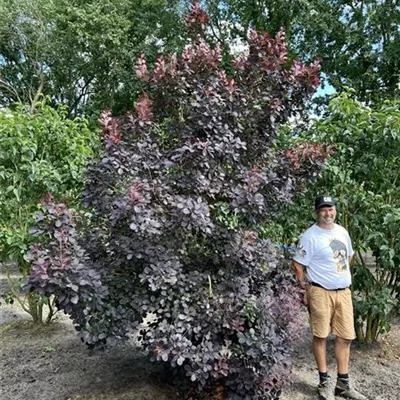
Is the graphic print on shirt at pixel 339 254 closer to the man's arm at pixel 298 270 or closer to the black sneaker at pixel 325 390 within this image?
the man's arm at pixel 298 270

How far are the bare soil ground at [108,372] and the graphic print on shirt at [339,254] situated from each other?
3.27ft

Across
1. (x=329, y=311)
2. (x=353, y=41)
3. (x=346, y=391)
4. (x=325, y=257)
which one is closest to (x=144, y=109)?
(x=325, y=257)

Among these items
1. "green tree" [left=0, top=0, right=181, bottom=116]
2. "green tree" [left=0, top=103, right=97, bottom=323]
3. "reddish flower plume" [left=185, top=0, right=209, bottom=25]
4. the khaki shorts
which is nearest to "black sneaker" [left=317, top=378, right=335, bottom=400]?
the khaki shorts

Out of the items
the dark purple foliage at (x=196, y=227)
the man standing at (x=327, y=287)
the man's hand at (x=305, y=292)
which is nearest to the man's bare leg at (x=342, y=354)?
the man standing at (x=327, y=287)

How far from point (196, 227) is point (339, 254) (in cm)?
131

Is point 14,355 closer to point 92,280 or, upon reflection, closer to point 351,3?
point 92,280

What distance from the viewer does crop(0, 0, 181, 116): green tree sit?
49.0 ft

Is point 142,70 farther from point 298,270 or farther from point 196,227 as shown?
point 298,270

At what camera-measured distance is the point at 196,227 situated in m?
2.61

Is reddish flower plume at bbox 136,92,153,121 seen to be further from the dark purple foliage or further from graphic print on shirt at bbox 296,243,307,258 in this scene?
graphic print on shirt at bbox 296,243,307,258

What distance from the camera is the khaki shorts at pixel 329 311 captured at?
325 centimetres

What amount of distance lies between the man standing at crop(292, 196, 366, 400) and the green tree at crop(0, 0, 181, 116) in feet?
35.8

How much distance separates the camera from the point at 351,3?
43.0ft

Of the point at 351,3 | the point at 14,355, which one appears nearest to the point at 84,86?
the point at 351,3
